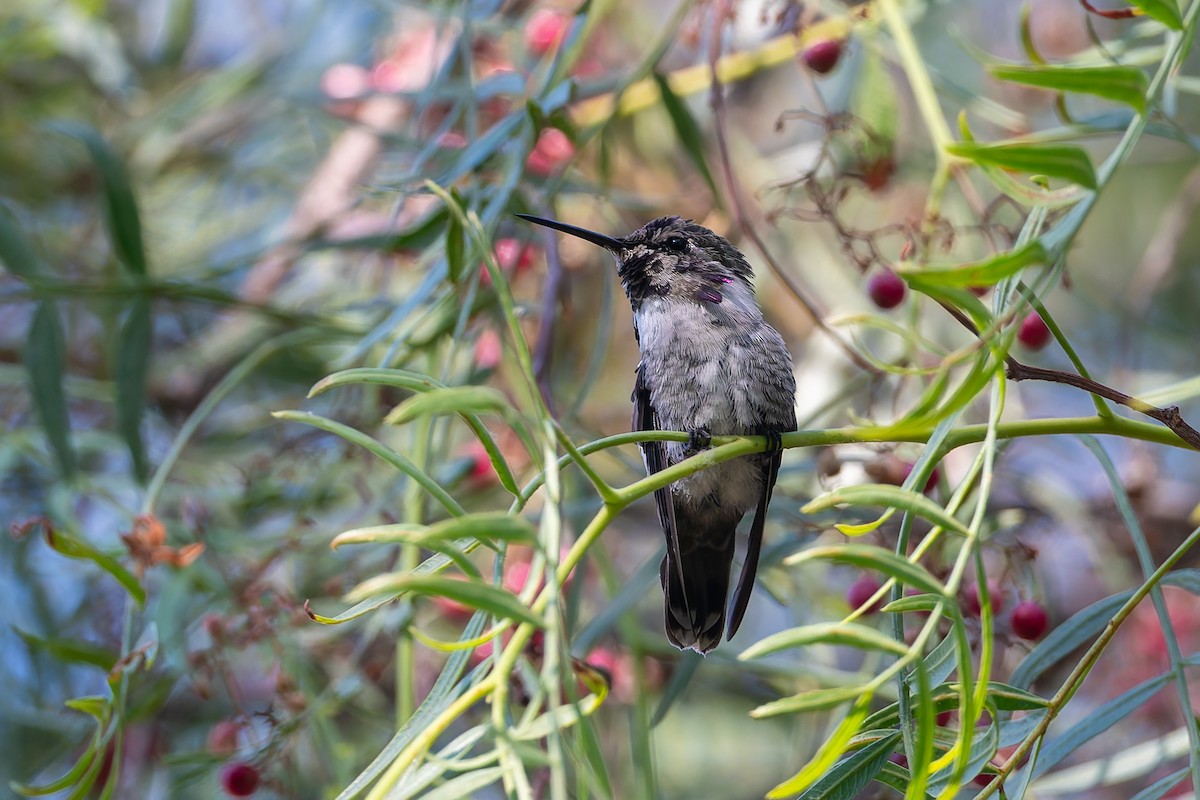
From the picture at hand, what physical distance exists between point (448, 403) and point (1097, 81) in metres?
0.59

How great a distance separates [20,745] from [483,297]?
1845mm

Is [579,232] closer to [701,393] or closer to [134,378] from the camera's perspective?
[701,393]

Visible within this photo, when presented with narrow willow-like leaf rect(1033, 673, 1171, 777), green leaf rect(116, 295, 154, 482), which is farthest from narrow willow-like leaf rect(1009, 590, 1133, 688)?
green leaf rect(116, 295, 154, 482)

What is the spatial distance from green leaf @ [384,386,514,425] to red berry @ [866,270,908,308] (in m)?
1.39

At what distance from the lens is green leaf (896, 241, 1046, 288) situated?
32.3 inches

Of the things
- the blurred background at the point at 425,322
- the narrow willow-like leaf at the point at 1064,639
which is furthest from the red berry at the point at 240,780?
the narrow willow-like leaf at the point at 1064,639

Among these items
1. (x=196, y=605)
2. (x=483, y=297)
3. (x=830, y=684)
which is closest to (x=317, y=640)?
(x=196, y=605)

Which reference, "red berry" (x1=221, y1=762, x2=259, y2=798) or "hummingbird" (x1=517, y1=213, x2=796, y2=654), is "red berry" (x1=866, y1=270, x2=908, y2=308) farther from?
"red berry" (x1=221, y1=762, x2=259, y2=798)

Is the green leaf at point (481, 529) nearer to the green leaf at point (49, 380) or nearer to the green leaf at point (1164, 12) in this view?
the green leaf at point (1164, 12)

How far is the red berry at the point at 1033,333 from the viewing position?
2098mm

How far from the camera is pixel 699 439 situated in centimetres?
204

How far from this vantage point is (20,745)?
3.06 metres

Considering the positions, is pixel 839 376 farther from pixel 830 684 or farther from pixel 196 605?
pixel 196 605

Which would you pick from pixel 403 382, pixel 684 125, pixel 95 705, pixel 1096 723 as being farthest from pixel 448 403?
pixel 684 125
